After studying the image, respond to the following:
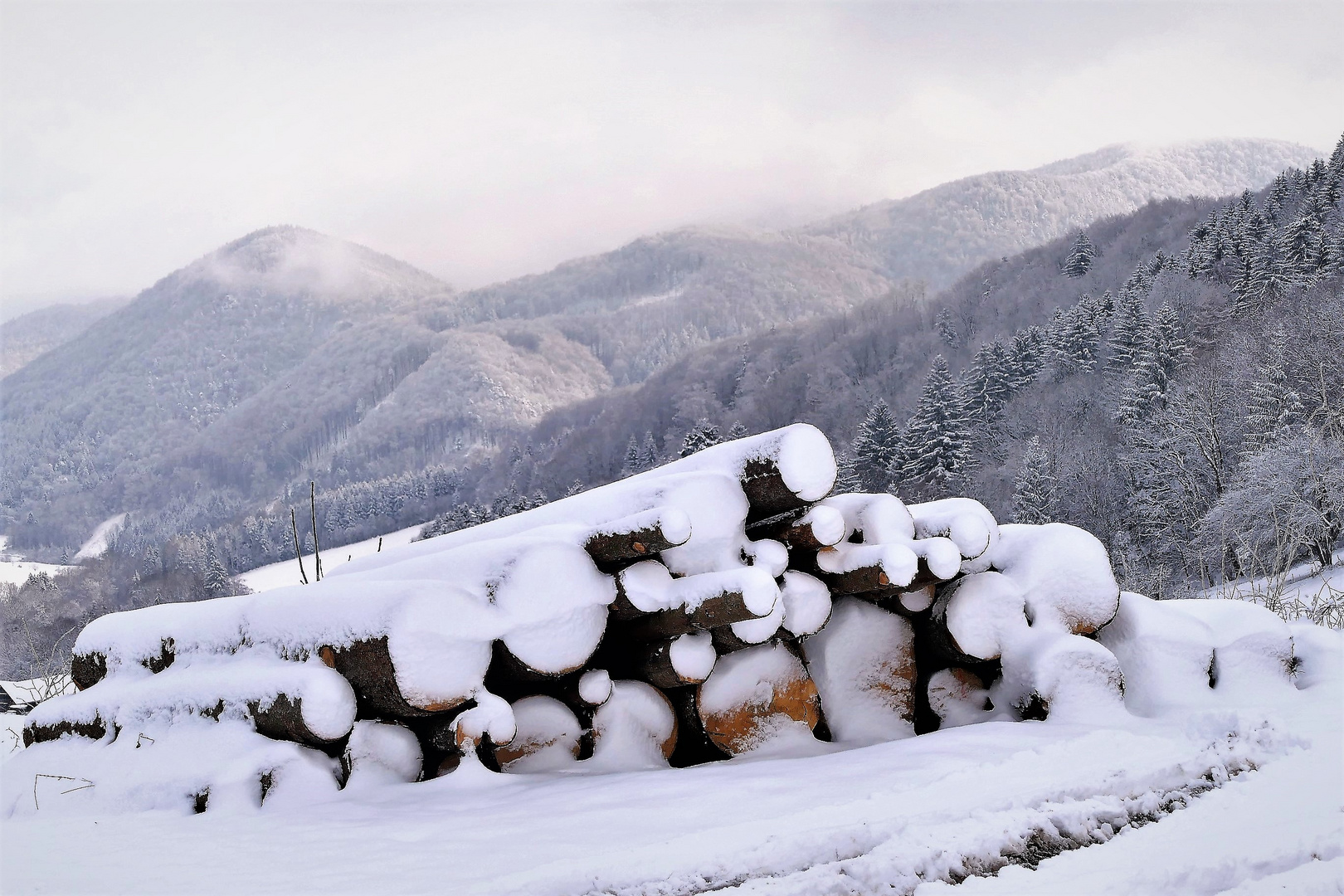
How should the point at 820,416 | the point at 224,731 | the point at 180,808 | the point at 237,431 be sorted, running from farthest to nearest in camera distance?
the point at 237,431, the point at 820,416, the point at 224,731, the point at 180,808

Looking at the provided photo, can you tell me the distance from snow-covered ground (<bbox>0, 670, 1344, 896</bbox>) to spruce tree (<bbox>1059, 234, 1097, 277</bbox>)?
91.0 metres

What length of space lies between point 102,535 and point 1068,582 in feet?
562

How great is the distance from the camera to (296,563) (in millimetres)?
67938

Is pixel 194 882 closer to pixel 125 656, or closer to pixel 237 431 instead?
pixel 125 656

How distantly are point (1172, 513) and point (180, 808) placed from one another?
1491 inches

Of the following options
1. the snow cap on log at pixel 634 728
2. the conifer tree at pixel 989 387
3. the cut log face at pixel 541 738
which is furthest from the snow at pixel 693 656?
the conifer tree at pixel 989 387

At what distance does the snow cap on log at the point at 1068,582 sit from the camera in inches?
153

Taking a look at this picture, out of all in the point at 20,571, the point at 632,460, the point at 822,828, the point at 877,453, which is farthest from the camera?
the point at 20,571

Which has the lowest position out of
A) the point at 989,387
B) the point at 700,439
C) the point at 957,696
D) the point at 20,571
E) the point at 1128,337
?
the point at 957,696

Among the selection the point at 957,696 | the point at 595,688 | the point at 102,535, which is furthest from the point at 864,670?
the point at 102,535

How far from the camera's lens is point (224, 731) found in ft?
11.3

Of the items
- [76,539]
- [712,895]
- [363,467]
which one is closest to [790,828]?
[712,895]

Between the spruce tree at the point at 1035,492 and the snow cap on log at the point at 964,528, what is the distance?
35.0m

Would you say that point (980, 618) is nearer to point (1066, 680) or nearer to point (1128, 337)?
point (1066, 680)
